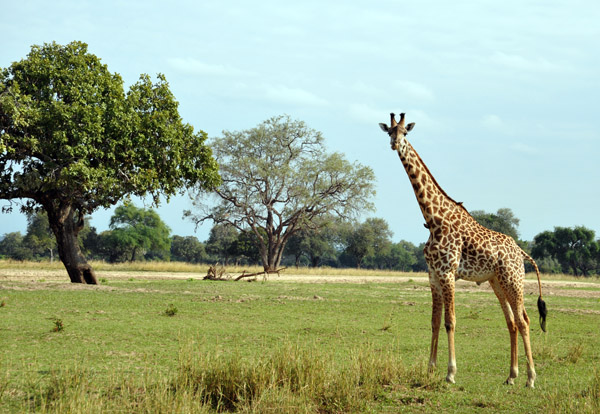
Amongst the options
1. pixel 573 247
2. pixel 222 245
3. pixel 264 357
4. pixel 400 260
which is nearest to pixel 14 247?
pixel 222 245

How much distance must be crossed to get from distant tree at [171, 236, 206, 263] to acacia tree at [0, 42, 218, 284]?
295 ft

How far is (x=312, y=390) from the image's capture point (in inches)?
338

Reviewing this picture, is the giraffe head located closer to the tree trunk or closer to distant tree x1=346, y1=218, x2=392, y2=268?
the tree trunk

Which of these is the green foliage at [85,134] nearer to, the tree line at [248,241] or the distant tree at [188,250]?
the tree line at [248,241]

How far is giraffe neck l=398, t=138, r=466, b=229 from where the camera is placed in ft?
33.8

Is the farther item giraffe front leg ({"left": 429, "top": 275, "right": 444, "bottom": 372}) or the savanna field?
giraffe front leg ({"left": 429, "top": 275, "right": 444, "bottom": 372})

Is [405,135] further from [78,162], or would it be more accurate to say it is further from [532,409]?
[78,162]

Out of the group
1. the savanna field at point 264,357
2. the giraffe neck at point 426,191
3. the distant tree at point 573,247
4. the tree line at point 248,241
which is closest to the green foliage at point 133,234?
the tree line at point 248,241

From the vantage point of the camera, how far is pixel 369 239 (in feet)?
326

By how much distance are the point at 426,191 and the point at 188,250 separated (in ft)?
370

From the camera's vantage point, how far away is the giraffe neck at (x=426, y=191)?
10.3 meters

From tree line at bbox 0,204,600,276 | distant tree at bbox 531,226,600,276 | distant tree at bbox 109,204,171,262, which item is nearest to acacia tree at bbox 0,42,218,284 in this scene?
tree line at bbox 0,204,600,276

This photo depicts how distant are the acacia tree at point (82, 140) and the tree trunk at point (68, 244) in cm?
5

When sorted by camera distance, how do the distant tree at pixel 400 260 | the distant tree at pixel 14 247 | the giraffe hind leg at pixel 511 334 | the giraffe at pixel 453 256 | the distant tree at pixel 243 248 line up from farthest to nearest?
the distant tree at pixel 400 260 < the distant tree at pixel 14 247 < the distant tree at pixel 243 248 < the giraffe hind leg at pixel 511 334 < the giraffe at pixel 453 256
